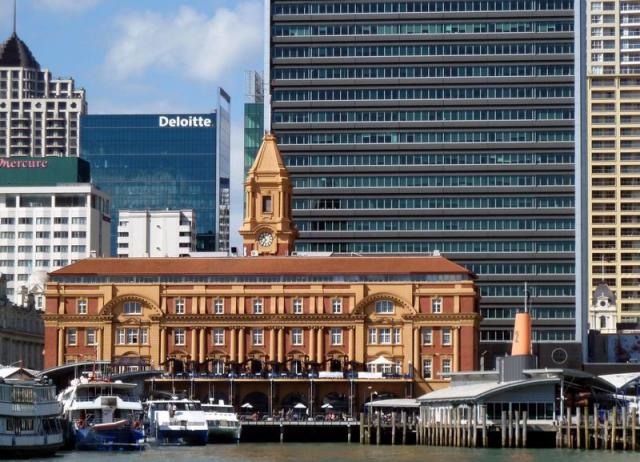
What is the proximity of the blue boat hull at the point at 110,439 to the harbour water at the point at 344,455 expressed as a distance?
1.55m

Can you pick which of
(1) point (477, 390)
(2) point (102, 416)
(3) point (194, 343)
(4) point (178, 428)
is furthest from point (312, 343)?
(2) point (102, 416)

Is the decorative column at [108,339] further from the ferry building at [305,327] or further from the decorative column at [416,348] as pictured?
the decorative column at [416,348]

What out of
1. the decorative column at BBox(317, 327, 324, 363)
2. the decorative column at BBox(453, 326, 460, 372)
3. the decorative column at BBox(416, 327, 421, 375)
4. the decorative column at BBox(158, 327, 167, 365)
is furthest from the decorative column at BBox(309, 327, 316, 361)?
the decorative column at BBox(158, 327, 167, 365)

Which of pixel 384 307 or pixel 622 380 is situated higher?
pixel 384 307

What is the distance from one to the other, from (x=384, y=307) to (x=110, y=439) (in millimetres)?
61007

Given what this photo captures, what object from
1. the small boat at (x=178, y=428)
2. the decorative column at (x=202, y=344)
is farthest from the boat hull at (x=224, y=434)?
the decorative column at (x=202, y=344)

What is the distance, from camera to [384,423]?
16625 centimetres

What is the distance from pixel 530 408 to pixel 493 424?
460 centimetres

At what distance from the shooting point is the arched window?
199m

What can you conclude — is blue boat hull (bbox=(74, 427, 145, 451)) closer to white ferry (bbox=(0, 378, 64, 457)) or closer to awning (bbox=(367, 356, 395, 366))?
white ferry (bbox=(0, 378, 64, 457))

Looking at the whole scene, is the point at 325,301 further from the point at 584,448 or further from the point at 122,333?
the point at 584,448

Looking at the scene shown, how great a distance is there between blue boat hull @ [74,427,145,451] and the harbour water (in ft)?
5.09

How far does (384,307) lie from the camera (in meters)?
199

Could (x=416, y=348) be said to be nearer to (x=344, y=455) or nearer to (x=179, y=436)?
(x=179, y=436)
